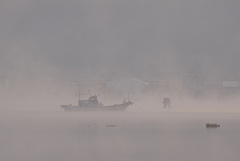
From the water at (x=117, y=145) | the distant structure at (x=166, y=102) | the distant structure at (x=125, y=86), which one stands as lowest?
the water at (x=117, y=145)

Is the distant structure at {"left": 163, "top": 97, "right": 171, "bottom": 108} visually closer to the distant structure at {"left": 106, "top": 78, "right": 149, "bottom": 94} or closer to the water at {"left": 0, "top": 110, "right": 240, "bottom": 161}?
the distant structure at {"left": 106, "top": 78, "right": 149, "bottom": 94}

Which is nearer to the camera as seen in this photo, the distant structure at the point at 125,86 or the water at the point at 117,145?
the water at the point at 117,145

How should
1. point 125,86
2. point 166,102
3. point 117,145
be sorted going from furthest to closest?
point 125,86 < point 166,102 < point 117,145

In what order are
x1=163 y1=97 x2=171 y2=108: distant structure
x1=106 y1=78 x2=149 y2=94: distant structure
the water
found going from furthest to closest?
x1=106 y1=78 x2=149 y2=94: distant structure < x1=163 y1=97 x2=171 y2=108: distant structure < the water

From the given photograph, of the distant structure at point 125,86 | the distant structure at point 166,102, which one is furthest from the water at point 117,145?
the distant structure at point 125,86

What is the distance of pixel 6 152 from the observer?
54469 mm

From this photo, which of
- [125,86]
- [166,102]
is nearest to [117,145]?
[166,102]

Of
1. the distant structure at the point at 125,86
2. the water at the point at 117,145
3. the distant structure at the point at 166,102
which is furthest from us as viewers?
the distant structure at the point at 125,86

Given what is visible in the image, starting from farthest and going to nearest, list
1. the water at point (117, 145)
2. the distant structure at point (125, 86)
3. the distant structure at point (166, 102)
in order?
the distant structure at point (125, 86) → the distant structure at point (166, 102) → the water at point (117, 145)

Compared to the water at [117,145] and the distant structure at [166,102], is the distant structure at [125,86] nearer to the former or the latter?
the distant structure at [166,102]

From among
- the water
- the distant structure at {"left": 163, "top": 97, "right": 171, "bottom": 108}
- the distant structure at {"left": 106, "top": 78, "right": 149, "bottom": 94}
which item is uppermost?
the distant structure at {"left": 106, "top": 78, "right": 149, "bottom": 94}

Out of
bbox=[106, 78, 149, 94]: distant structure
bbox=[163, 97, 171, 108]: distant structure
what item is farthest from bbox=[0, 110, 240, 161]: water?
bbox=[106, 78, 149, 94]: distant structure

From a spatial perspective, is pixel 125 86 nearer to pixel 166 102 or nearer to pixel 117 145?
pixel 166 102

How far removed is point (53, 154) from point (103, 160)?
13.8 ft
